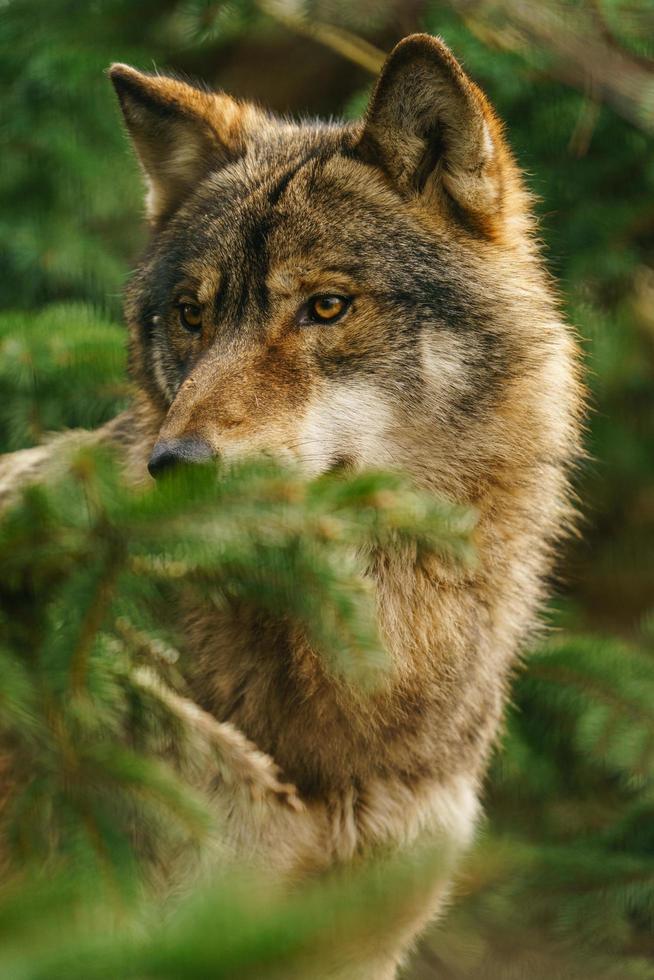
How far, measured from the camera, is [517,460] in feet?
10.6

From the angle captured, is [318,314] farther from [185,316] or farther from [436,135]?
[436,135]

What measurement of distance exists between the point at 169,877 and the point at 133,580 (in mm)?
1524

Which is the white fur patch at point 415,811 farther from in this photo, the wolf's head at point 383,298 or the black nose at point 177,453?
the black nose at point 177,453

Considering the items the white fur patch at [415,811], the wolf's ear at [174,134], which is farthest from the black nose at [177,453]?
the wolf's ear at [174,134]

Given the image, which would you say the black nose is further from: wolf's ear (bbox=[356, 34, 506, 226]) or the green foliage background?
wolf's ear (bbox=[356, 34, 506, 226])

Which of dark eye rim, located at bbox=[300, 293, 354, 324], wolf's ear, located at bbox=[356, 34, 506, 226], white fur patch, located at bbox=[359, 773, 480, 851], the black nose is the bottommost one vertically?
white fur patch, located at bbox=[359, 773, 480, 851]

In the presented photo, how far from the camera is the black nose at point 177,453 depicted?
7.88ft

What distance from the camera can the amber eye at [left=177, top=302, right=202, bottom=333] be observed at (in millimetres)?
3242

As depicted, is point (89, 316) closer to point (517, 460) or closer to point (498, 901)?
point (517, 460)

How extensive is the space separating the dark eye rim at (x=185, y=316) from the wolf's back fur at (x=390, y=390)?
0.7 inches

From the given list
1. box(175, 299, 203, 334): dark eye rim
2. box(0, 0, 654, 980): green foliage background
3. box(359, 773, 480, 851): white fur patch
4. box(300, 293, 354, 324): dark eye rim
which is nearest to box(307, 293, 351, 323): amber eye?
box(300, 293, 354, 324): dark eye rim

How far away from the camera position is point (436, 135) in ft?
10.4

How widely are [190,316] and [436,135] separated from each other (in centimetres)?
90

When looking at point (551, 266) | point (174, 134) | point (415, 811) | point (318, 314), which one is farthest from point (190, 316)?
point (551, 266)
